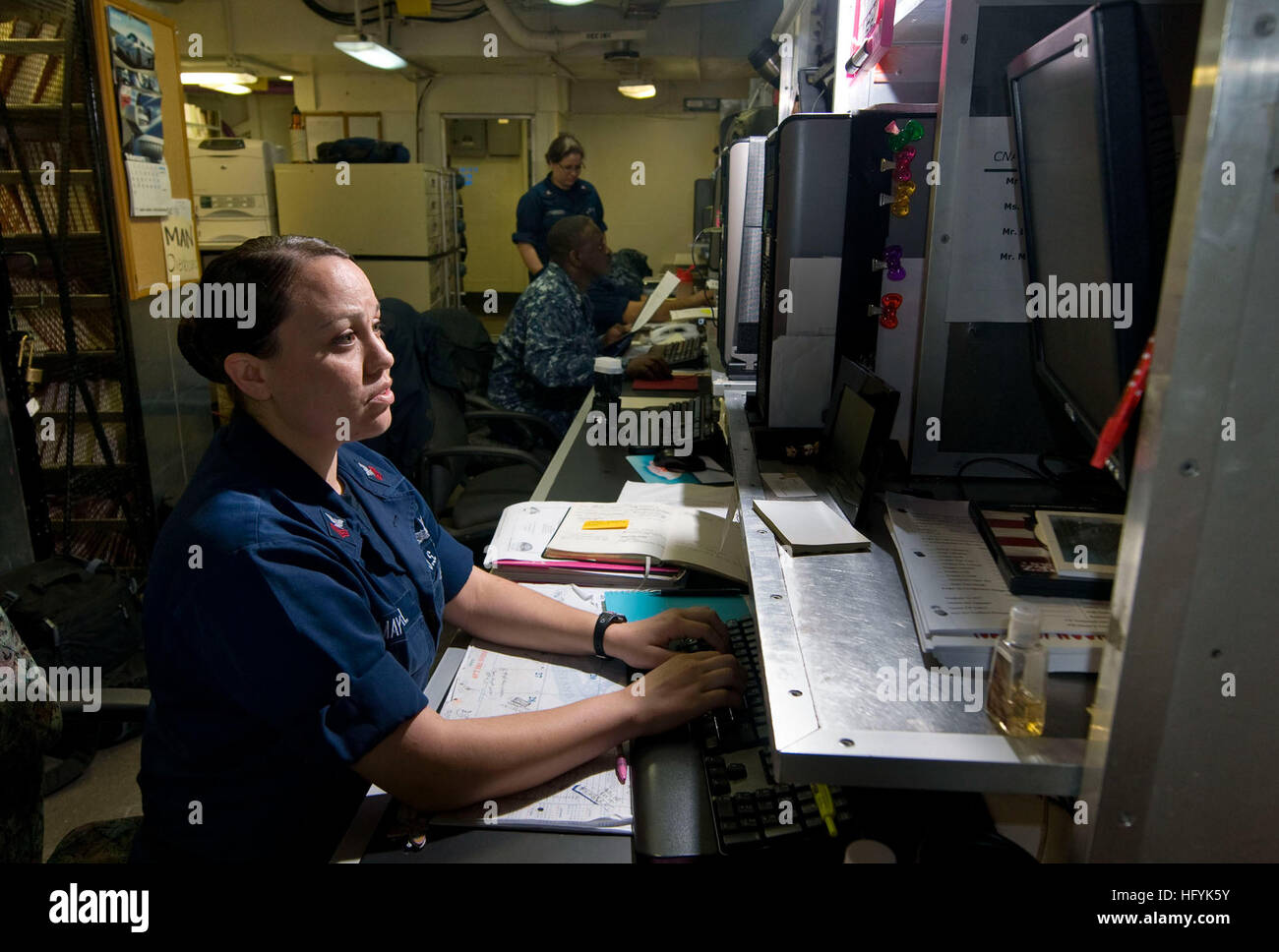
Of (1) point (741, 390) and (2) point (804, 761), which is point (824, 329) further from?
(2) point (804, 761)

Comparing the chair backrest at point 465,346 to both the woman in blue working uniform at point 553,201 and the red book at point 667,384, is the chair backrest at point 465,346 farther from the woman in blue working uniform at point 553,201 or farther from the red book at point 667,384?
the woman in blue working uniform at point 553,201

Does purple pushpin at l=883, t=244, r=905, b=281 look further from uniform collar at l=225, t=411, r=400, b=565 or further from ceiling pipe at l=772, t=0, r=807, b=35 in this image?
ceiling pipe at l=772, t=0, r=807, b=35

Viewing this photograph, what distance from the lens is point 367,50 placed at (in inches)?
219

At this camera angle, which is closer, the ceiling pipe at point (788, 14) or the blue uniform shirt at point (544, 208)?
the ceiling pipe at point (788, 14)

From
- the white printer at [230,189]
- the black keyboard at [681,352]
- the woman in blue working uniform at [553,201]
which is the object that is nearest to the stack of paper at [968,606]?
the black keyboard at [681,352]

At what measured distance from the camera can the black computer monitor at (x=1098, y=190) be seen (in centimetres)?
65

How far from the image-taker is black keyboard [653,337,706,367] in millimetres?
3348

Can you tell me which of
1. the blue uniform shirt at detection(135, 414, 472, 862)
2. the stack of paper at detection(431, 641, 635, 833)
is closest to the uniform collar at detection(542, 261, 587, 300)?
the stack of paper at detection(431, 641, 635, 833)

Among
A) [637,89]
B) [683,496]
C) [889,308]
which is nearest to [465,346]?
[683,496]

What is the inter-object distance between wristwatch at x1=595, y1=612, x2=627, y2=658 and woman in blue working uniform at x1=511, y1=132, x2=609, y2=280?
4.03m

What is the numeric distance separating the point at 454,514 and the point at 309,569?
5.68 ft

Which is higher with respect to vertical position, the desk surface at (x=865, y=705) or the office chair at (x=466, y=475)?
the desk surface at (x=865, y=705)

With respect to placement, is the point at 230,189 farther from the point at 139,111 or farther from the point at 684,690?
the point at 684,690
